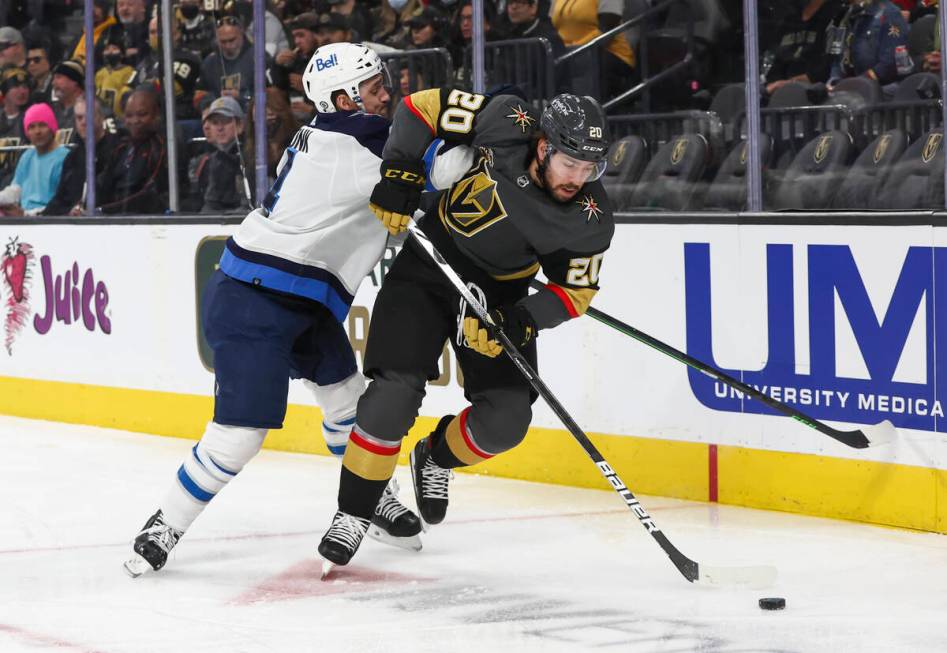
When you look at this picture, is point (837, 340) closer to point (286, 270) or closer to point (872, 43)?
point (872, 43)

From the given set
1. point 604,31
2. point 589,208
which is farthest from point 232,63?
point 589,208

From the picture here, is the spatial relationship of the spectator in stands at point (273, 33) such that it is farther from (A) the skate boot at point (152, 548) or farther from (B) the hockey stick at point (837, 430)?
(A) the skate boot at point (152, 548)

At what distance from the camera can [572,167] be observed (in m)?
3.64

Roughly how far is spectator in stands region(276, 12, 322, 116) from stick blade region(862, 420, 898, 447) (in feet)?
8.61

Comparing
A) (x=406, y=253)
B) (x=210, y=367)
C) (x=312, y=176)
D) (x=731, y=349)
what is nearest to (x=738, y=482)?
(x=731, y=349)

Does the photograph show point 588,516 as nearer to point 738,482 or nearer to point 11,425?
point 738,482

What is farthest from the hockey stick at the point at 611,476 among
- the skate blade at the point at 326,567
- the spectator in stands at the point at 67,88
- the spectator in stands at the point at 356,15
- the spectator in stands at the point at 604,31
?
the spectator in stands at the point at 67,88

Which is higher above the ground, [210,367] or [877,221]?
[877,221]

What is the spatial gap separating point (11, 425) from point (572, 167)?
4.02 meters

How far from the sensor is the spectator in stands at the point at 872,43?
4.51 meters

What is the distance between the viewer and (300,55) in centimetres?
611

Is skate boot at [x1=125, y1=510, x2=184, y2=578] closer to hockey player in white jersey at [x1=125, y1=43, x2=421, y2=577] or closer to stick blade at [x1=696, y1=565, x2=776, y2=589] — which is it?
hockey player in white jersey at [x1=125, y1=43, x2=421, y2=577]

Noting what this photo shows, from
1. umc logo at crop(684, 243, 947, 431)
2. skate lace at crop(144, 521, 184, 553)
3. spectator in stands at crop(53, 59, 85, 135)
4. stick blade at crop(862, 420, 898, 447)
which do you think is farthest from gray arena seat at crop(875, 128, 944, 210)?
spectator in stands at crop(53, 59, 85, 135)

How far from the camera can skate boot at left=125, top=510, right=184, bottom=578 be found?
392 centimetres
